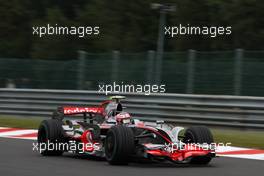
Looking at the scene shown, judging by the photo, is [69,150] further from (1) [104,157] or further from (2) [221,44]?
(2) [221,44]

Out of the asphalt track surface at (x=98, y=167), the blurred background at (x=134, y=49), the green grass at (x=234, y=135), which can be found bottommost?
the asphalt track surface at (x=98, y=167)

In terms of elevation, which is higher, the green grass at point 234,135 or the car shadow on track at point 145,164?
the green grass at point 234,135

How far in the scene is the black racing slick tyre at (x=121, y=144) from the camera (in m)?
9.95

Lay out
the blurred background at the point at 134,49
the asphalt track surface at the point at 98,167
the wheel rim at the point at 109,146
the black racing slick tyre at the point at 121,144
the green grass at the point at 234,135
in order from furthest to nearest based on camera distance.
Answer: the blurred background at the point at 134,49 → the green grass at the point at 234,135 → the wheel rim at the point at 109,146 → the black racing slick tyre at the point at 121,144 → the asphalt track surface at the point at 98,167

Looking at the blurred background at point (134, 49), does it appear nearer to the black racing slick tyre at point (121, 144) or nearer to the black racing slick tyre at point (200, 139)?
the black racing slick tyre at point (200, 139)

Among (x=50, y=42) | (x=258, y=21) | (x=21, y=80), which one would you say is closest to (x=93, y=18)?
(x=50, y=42)

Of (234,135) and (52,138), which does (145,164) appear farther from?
(234,135)

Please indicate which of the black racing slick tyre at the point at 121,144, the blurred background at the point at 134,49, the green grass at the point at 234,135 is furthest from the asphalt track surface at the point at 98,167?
the blurred background at the point at 134,49

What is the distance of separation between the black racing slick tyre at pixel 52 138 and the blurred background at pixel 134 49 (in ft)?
19.2

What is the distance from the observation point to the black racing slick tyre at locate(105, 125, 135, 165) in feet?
32.6

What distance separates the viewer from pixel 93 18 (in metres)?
36.8

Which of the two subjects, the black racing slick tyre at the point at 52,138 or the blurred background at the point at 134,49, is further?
the blurred background at the point at 134,49

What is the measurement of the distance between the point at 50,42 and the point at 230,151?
25.0 metres

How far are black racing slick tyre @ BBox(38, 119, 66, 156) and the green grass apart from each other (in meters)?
3.75
